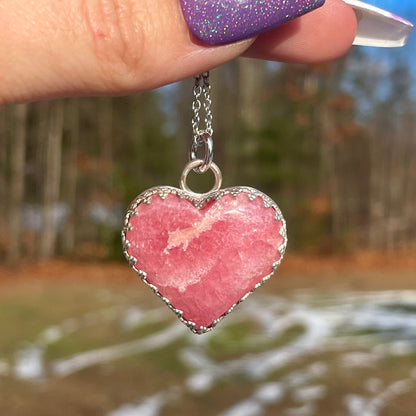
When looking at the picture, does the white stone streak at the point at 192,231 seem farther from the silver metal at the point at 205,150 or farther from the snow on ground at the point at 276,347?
the snow on ground at the point at 276,347

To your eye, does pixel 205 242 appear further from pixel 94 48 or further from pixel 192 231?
pixel 94 48

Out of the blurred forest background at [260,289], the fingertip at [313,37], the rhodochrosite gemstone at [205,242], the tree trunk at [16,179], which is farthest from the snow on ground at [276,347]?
the tree trunk at [16,179]

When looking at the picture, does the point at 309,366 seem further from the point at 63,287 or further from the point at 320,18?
the point at 63,287

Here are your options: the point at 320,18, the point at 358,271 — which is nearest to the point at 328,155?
the point at 358,271

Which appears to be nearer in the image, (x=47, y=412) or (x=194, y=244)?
(x=194, y=244)

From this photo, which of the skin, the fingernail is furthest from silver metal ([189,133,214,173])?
the fingernail

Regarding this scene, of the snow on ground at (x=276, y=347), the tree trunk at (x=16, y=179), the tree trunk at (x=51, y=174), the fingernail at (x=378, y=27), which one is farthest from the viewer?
the tree trunk at (x=51, y=174)
